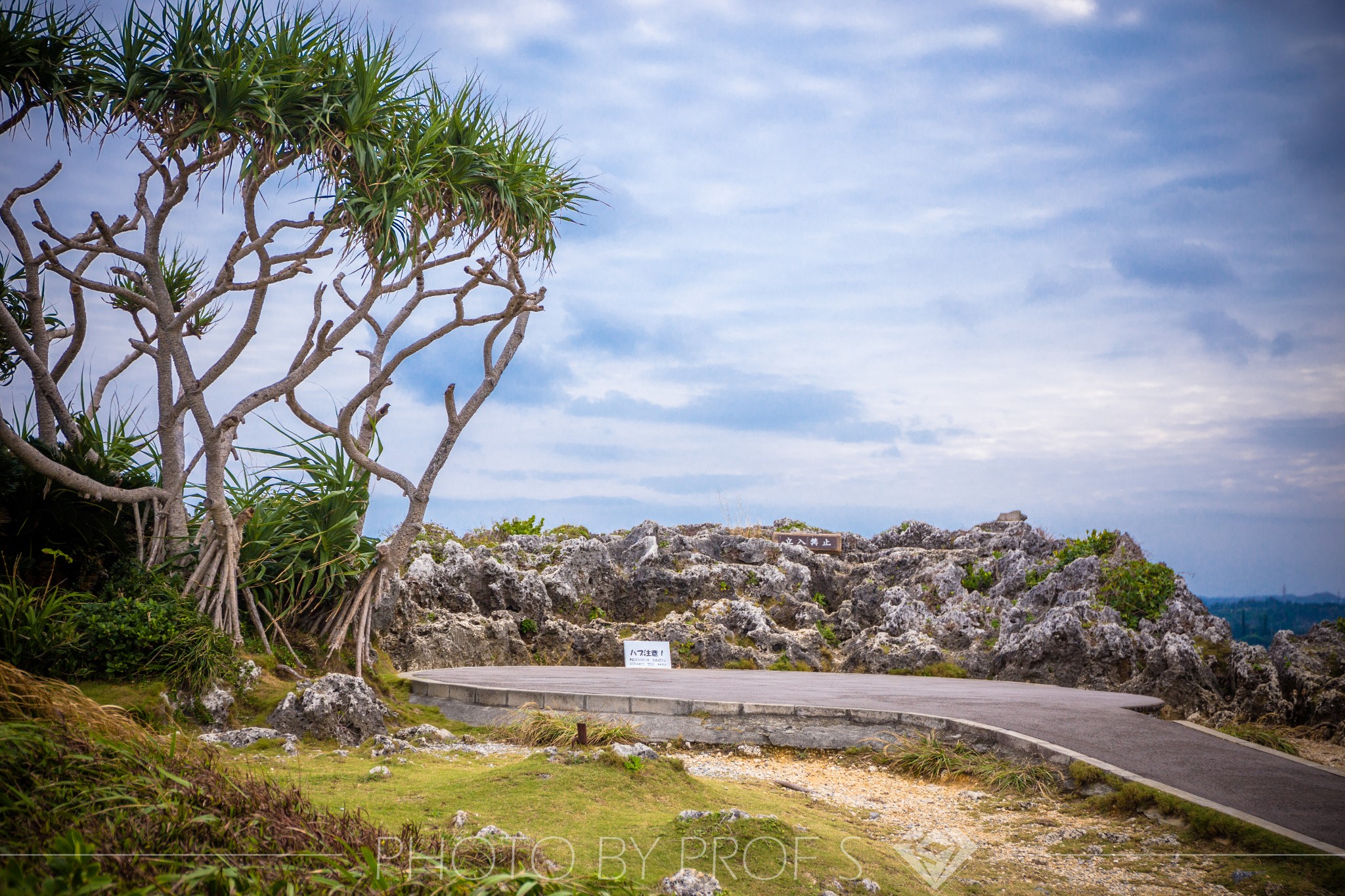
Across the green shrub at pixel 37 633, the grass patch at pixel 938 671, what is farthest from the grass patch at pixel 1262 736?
the green shrub at pixel 37 633

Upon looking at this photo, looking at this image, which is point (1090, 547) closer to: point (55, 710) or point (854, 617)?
point (854, 617)

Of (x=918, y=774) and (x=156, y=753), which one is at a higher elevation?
(x=156, y=753)

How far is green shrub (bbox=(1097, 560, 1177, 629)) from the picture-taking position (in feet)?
37.3

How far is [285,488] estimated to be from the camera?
32.5ft

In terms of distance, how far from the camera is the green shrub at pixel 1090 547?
13.1 m

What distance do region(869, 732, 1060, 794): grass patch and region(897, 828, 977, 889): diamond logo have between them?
1.19m

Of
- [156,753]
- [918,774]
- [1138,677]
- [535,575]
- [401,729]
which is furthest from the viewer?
[535,575]

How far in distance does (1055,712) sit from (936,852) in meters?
3.71

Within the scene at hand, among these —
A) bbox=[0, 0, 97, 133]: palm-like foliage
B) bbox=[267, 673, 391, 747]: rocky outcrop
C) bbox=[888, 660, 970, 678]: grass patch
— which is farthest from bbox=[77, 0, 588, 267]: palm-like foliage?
bbox=[888, 660, 970, 678]: grass patch

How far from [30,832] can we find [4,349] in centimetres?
956

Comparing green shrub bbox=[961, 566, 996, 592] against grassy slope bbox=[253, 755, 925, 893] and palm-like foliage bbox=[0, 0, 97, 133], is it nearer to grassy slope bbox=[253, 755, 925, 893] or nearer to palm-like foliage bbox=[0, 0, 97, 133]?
grassy slope bbox=[253, 755, 925, 893]

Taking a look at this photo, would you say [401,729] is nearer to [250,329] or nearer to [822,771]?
[822,771]

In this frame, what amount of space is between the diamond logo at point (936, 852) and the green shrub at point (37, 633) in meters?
6.28

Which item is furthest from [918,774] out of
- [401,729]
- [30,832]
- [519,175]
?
[519,175]
